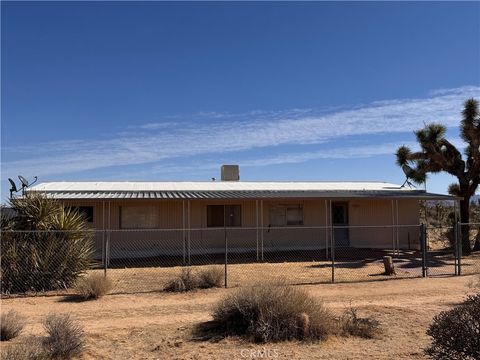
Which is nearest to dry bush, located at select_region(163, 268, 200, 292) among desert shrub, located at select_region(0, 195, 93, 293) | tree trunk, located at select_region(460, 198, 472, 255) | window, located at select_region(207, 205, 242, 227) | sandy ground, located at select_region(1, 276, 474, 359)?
sandy ground, located at select_region(1, 276, 474, 359)

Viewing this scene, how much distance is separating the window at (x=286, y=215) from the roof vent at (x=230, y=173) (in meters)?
5.51

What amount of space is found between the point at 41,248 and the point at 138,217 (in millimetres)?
8291

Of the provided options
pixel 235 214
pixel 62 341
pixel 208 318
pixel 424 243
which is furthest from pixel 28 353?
pixel 235 214

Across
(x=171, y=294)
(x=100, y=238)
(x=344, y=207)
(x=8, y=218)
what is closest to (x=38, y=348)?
(x=171, y=294)

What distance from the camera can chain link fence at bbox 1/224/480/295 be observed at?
13.1 m

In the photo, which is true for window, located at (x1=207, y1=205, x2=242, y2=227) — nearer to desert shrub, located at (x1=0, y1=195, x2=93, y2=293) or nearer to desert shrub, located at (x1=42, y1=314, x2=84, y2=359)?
desert shrub, located at (x1=0, y1=195, x2=93, y2=293)

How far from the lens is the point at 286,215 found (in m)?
22.8

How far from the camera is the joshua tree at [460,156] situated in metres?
21.1

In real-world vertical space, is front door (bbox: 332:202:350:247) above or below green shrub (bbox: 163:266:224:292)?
above

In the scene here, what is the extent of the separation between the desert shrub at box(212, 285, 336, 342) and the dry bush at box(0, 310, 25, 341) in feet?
10.2

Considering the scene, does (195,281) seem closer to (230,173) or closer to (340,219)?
(340,219)

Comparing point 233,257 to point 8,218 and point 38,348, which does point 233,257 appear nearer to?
point 8,218

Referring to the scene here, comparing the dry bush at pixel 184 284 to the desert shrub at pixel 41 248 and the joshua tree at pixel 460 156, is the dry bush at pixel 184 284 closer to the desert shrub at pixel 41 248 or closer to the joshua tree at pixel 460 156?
the desert shrub at pixel 41 248

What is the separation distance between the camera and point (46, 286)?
Result: 1276cm
